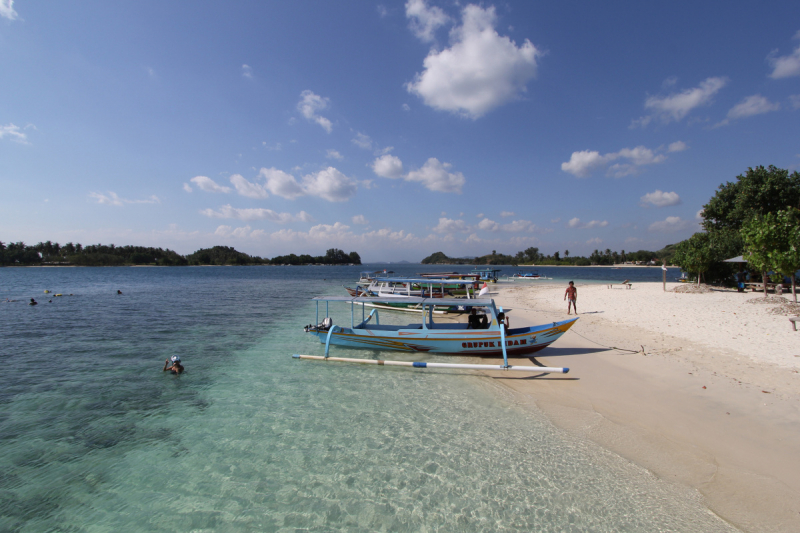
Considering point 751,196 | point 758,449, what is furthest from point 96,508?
point 751,196

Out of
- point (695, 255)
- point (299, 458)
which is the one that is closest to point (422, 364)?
point (299, 458)

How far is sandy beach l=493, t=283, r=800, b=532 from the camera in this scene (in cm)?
527

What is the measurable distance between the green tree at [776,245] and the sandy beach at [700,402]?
5.21m

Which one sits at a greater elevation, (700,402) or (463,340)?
(463,340)

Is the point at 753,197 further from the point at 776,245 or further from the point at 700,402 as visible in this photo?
the point at 700,402

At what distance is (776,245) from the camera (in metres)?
19.0

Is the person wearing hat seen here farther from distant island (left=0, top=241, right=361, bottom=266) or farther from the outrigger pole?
distant island (left=0, top=241, right=361, bottom=266)

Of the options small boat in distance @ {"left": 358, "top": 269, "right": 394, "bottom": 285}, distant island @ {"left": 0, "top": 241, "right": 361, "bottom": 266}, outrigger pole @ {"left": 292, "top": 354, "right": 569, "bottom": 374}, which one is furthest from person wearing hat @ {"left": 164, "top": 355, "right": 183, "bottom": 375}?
distant island @ {"left": 0, "top": 241, "right": 361, "bottom": 266}

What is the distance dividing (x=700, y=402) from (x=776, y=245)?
19.2 m

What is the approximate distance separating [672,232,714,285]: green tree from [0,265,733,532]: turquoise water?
31868 mm

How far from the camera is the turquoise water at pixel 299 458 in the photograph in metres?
4.97

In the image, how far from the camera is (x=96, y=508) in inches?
208

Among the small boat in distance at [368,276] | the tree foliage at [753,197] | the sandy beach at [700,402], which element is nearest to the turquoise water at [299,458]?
the sandy beach at [700,402]

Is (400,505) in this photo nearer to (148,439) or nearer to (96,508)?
(96,508)
